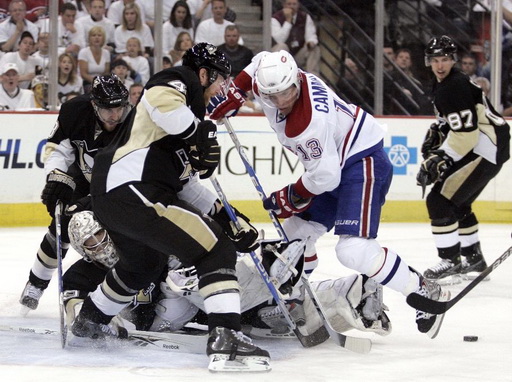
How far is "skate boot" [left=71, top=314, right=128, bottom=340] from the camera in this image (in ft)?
12.0

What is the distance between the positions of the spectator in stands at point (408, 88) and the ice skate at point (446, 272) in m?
3.16

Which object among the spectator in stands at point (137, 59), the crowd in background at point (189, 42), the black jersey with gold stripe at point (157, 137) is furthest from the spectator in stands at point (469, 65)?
the black jersey with gold stripe at point (157, 137)

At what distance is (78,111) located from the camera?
13.6ft

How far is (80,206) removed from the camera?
402cm

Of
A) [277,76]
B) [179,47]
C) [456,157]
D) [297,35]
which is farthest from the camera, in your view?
[297,35]

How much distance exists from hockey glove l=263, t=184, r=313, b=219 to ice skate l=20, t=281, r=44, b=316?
123 cm

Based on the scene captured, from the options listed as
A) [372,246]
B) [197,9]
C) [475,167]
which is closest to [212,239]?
[372,246]

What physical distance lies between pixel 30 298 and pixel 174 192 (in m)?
1.25

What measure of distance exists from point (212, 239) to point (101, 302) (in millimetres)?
587

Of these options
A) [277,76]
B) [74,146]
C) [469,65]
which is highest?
[277,76]

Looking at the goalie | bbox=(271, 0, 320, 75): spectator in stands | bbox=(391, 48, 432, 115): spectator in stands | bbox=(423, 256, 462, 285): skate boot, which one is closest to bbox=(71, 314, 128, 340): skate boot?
the goalie

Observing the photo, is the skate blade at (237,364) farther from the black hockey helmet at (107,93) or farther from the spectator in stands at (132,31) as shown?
the spectator in stands at (132,31)

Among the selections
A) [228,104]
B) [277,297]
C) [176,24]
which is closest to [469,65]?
[176,24]

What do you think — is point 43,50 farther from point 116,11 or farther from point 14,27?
point 116,11
